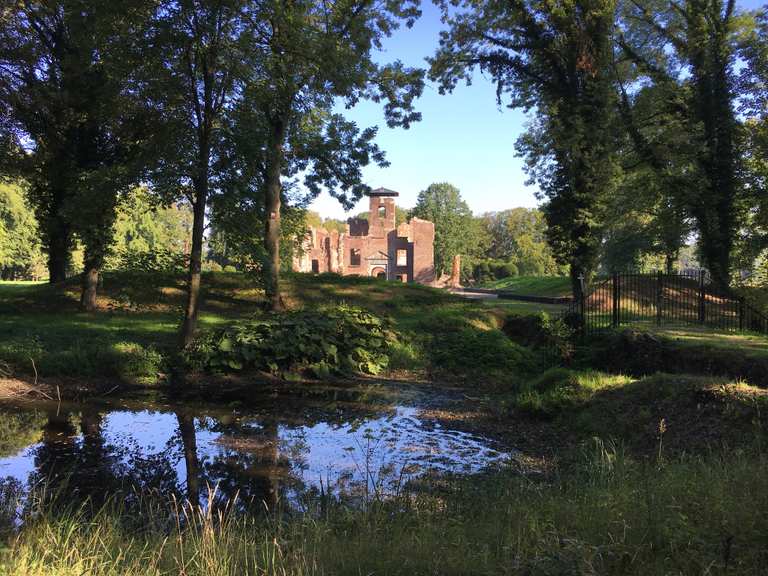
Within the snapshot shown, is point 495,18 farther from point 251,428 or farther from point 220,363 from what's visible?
point 251,428

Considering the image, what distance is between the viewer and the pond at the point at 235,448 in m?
6.02

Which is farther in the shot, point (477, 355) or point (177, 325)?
point (477, 355)

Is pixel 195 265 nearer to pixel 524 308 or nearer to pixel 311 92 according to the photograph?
pixel 311 92

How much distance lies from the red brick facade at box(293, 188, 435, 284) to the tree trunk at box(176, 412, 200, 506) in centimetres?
4534

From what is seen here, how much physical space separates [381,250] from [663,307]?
40889 mm


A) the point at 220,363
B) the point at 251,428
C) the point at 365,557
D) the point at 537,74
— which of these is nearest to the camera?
the point at 365,557

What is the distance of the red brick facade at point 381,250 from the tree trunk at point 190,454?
149 feet

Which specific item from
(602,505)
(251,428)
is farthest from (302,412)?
(602,505)

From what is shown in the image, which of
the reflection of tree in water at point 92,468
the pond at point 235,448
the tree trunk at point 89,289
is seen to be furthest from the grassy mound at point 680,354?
the tree trunk at point 89,289

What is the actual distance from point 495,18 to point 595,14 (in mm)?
4355

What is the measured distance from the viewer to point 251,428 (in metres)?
8.47

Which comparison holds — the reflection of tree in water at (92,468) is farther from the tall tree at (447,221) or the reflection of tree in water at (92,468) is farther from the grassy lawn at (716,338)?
the tall tree at (447,221)

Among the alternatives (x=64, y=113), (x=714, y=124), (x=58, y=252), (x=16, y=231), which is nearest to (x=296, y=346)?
(x=64, y=113)

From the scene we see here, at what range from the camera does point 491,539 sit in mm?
3602
